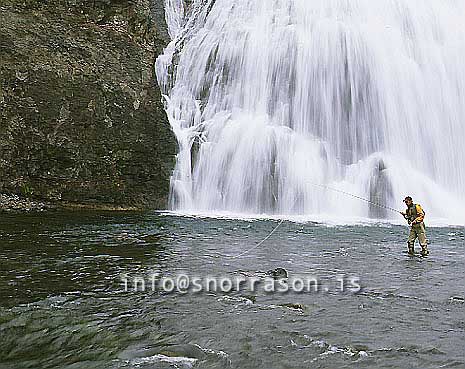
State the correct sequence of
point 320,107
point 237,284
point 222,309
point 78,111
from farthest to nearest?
1. point 320,107
2. point 78,111
3. point 237,284
4. point 222,309

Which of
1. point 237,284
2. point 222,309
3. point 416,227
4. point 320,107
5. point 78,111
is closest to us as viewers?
point 222,309

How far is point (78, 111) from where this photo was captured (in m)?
18.7

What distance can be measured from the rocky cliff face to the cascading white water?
1343mm

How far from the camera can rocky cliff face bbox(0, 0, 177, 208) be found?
18.2 meters

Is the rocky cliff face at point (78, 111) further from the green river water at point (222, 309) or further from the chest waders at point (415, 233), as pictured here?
the chest waders at point (415, 233)

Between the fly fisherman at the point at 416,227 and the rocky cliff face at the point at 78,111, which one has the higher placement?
the rocky cliff face at the point at 78,111

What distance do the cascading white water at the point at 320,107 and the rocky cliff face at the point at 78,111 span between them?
4.41 feet

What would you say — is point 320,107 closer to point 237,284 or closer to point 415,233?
point 415,233

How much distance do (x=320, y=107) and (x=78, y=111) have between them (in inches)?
340

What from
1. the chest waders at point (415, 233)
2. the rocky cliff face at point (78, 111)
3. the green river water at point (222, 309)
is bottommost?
the green river water at point (222, 309)

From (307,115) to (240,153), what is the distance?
3221 mm

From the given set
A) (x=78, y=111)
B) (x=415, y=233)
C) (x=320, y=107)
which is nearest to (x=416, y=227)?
(x=415, y=233)

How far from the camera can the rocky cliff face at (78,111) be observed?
59.6 ft

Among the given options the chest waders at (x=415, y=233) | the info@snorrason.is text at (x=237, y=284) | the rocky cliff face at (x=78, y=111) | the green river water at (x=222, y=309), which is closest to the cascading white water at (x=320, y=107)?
the rocky cliff face at (x=78, y=111)
